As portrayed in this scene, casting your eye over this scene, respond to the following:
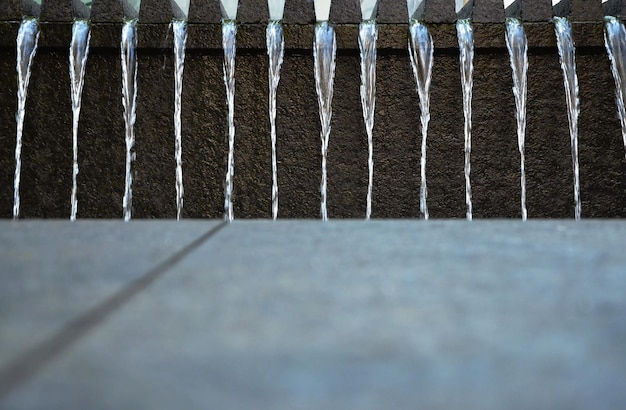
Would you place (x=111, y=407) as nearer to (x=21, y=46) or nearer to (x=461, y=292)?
(x=461, y=292)

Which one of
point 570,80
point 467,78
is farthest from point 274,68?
point 570,80

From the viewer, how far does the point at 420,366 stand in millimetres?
513

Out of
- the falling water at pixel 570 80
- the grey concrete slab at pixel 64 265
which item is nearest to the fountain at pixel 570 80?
the falling water at pixel 570 80

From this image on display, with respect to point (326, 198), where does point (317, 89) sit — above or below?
above

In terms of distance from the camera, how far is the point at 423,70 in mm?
4445

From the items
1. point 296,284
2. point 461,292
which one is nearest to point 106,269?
point 296,284

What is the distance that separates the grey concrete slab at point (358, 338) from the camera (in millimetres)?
448

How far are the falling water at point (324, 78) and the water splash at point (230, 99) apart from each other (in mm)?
547

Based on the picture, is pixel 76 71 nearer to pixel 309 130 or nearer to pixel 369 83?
pixel 309 130

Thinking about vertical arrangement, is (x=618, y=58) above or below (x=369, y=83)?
above

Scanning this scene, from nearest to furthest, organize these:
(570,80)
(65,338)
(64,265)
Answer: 1. (65,338)
2. (64,265)
3. (570,80)

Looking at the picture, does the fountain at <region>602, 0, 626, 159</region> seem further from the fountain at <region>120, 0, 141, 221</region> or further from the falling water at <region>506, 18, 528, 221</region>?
the fountain at <region>120, 0, 141, 221</region>

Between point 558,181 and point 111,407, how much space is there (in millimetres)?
4385

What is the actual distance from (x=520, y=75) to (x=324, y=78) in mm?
1290
